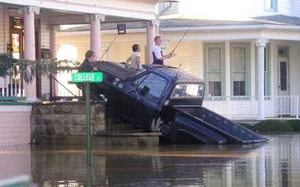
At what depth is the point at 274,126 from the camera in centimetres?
2458

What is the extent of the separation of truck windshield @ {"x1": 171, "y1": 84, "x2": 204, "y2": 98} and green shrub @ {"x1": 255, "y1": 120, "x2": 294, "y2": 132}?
7.22 m

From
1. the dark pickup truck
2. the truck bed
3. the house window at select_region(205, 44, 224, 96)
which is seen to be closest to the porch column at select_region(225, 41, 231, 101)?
the house window at select_region(205, 44, 224, 96)

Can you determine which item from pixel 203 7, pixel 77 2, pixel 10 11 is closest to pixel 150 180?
pixel 77 2

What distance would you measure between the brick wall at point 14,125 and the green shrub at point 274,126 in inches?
377

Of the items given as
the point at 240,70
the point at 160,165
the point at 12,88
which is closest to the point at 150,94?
the point at 12,88

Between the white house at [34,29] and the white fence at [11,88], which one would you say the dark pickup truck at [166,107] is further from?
the white fence at [11,88]

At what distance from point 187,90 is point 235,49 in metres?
11.0

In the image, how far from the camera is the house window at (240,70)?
28047mm

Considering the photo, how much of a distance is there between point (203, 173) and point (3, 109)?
7916mm

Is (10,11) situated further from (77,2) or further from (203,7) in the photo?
(203,7)

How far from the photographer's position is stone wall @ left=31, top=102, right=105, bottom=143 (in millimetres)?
17500

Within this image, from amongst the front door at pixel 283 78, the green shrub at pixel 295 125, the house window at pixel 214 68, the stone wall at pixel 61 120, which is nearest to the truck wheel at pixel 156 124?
the stone wall at pixel 61 120

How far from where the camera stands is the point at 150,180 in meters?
10.4

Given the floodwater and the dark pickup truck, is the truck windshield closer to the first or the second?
the dark pickup truck
